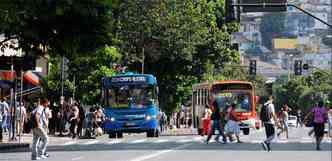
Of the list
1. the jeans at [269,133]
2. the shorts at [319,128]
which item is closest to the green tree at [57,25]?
the jeans at [269,133]

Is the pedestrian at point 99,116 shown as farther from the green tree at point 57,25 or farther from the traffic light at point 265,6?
the green tree at point 57,25

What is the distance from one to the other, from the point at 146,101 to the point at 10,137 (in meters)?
6.60

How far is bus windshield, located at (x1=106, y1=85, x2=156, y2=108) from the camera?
137 ft

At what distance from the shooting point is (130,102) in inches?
1651

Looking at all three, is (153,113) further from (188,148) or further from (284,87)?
(284,87)

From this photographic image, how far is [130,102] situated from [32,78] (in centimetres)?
1606

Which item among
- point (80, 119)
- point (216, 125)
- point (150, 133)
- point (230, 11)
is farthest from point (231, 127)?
point (80, 119)

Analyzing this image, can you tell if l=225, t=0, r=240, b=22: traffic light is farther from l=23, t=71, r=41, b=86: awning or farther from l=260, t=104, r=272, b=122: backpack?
l=23, t=71, r=41, b=86: awning

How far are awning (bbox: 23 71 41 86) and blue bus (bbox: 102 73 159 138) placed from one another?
12.9m

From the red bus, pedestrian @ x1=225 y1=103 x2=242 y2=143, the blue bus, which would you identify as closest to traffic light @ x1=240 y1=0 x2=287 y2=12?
the blue bus

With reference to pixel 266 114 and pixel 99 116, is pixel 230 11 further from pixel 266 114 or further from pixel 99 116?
pixel 266 114

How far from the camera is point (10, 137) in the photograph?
38.5m

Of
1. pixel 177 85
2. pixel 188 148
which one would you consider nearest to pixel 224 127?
pixel 188 148

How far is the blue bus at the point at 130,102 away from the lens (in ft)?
137
